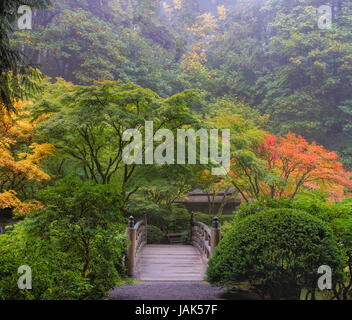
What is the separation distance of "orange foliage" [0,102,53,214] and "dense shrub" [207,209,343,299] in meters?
4.26

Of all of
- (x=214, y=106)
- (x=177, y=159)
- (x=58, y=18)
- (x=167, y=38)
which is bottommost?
(x=177, y=159)

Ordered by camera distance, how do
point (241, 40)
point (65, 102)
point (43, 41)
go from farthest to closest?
point (241, 40) < point (43, 41) < point (65, 102)

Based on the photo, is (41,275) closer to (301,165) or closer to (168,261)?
(168,261)

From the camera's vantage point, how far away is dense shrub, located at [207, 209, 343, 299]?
3.71m

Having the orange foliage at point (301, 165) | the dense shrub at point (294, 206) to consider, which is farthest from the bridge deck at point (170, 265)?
the orange foliage at point (301, 165)

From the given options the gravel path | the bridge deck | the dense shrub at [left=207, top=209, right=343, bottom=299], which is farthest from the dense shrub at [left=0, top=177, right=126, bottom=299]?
the bridge deck

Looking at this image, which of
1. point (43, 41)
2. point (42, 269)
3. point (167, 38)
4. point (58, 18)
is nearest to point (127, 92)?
point (42, 269)

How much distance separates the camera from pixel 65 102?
Result: 756 centimetres

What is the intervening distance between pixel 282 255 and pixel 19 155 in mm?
6135

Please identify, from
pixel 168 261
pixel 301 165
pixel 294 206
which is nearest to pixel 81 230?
pixel 294 206

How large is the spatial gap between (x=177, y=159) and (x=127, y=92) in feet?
6.60

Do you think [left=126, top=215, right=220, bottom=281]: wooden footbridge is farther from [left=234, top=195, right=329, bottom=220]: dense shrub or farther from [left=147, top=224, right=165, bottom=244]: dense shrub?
[left=147, top=224, right=165, bottom=244]: dense shrub
